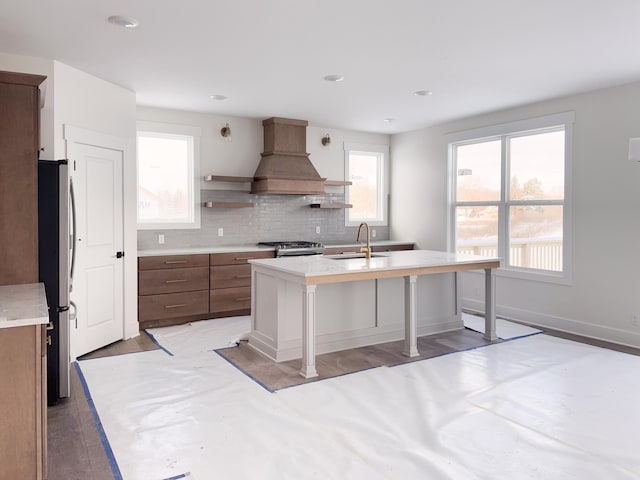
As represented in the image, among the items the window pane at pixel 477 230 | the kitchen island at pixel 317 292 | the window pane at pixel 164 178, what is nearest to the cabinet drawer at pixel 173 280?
the window pane at pixel 164 178

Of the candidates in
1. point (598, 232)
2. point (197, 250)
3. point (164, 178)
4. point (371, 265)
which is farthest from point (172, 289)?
point (598, 232)

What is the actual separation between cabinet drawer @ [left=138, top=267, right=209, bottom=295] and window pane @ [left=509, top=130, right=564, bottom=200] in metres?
3.84

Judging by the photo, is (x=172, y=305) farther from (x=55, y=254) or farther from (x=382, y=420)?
(x=382, y=420)

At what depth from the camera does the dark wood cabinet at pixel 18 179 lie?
2.80m

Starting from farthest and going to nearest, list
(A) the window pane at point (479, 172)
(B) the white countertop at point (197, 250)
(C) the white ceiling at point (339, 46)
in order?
(A) the window pane at point (479, 172) → (B) the white countertop at point (197, 250) → (C) the white ceiling at point (339, 46)

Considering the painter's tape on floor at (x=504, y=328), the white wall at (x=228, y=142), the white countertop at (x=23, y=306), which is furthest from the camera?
the white wall at (x=228, y=142)

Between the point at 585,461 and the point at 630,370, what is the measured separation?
183cm

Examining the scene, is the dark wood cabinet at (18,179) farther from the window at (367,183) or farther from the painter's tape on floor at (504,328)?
the window at (367,183)

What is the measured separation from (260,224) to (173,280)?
5.20 feet

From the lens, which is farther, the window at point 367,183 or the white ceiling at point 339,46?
the window at point 367,183

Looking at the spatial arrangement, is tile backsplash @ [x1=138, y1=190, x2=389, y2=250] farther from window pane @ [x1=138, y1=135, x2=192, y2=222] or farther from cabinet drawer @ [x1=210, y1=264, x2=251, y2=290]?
cabinet drawer @ [x1=210, y1=264, x2=251, y2=290]

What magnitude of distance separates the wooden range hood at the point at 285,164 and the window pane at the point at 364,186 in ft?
3.38

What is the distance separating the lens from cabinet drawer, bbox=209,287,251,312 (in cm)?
557

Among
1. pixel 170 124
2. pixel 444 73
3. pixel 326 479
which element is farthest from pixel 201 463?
pixel 170 124
